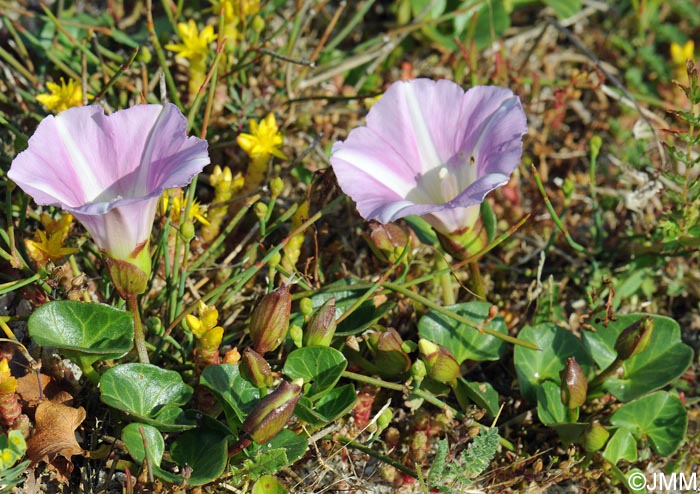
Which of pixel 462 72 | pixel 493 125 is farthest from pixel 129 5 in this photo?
pixel 493 125

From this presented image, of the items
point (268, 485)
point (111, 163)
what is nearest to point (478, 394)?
point (268, 485)

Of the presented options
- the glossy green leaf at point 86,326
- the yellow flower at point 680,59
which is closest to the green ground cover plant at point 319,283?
the glossy green leaf at point 86,326

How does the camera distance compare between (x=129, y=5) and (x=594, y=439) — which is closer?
(x=594, y=439)

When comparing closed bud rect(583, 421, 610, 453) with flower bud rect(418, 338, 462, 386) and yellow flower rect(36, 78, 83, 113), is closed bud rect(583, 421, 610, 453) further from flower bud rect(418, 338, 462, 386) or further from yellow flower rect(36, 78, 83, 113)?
yellow flower rect(36, 78, 83, 113)

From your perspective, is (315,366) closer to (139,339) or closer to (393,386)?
(393,386)

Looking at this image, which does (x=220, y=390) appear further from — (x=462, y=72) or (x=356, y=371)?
(x=462, y=72)

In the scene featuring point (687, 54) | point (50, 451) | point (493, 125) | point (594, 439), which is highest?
point (493, 125)

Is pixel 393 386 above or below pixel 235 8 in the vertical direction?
below
